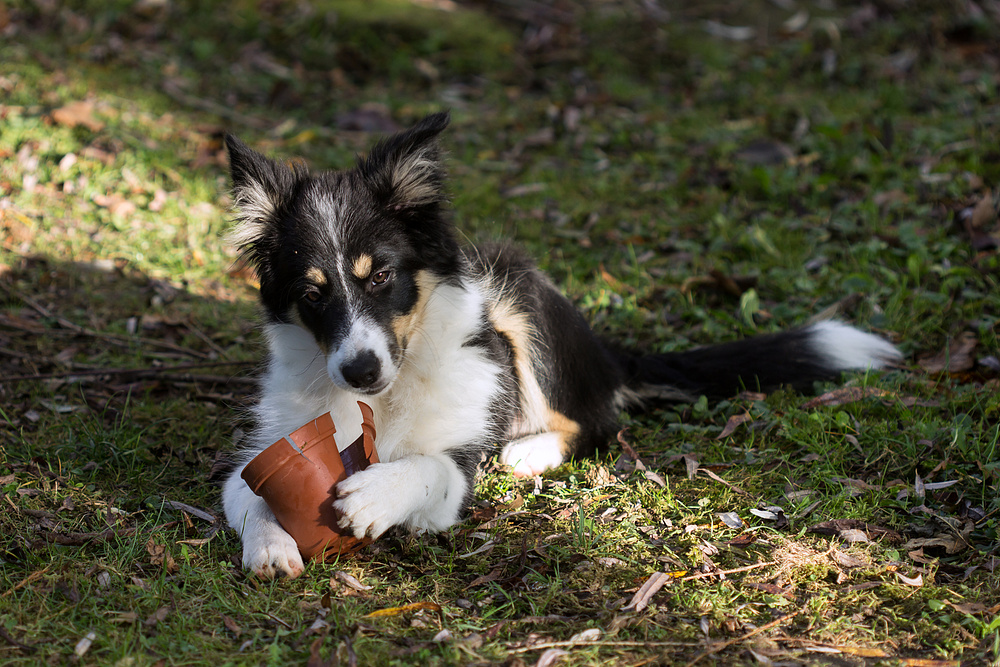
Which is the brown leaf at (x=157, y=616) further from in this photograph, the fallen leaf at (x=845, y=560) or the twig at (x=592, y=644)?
the fallen leaf at (x=845, y=560)

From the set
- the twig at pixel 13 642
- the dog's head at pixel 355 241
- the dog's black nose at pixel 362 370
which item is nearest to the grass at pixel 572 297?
the twig at pixel 13 642

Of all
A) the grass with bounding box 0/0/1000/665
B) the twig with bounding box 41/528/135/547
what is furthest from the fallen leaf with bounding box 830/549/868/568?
the twig with bounding box 41/528/135/547

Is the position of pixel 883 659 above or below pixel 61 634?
above

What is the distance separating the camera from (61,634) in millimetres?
2408

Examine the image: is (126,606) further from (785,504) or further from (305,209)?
(785,504)

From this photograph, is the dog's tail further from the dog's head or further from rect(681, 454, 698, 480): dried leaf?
the dog's head

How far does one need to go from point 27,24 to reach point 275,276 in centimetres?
688

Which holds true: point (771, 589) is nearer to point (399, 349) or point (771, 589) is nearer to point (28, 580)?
point (399, 349)

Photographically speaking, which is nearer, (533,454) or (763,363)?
(533,454)

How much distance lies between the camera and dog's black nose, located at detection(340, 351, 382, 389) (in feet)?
9.18

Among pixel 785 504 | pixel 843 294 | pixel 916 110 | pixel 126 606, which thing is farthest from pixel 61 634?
pixel 916 110

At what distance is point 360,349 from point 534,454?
1108 mm

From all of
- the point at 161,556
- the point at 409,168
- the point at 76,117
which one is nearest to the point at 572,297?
the point at 409,168

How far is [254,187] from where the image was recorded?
3100mm
